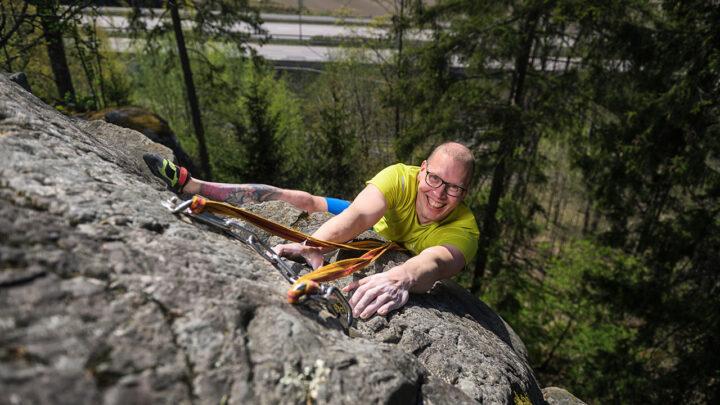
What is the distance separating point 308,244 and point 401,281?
0.71 metres

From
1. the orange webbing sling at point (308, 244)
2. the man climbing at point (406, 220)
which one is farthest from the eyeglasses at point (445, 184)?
the orange webbing sling at point (308, 244)

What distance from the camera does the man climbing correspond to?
289 cm

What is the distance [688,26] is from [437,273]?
837 cm

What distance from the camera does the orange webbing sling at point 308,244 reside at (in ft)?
6.90

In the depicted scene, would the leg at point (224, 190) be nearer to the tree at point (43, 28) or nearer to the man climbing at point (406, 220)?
the man climbing at point (406, 220)

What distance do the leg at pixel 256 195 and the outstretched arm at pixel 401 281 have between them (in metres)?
1.47

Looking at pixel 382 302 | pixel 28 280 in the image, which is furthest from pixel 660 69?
pixel 28 280

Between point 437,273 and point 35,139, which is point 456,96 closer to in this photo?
point 437,273

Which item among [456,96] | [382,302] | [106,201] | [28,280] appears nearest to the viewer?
[28,280]

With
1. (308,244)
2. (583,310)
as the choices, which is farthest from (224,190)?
(583,310)

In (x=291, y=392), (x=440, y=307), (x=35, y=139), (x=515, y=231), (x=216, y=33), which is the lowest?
(x=515, y=231)

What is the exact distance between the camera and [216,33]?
502 inches

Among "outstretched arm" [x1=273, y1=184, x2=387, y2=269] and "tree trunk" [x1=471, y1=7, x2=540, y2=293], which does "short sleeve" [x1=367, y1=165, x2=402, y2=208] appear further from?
"tree trunk" [x1=471, y1=7, x2=540, y2=293]

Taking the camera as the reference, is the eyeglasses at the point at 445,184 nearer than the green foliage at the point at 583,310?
Yes
